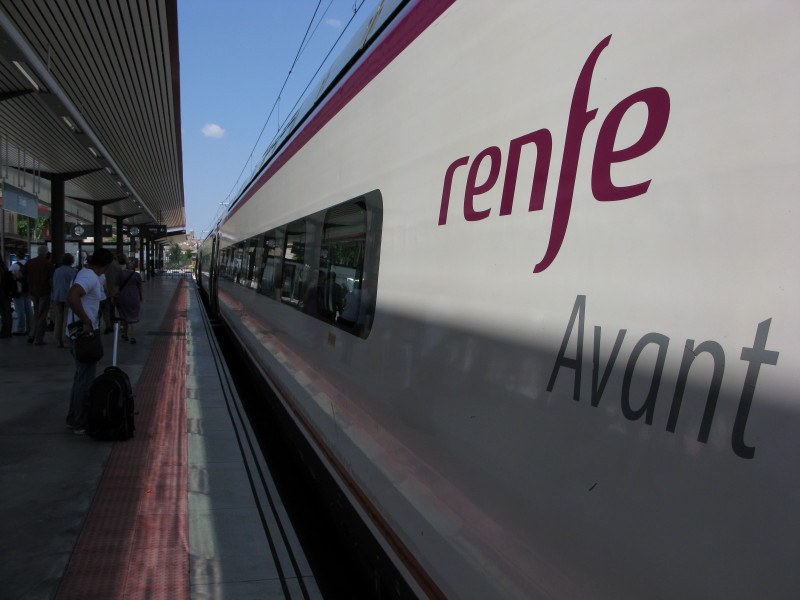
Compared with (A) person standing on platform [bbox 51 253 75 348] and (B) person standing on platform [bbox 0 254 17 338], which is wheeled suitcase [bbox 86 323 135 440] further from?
(B) person standing on platform [bbox 0 254 17 338]

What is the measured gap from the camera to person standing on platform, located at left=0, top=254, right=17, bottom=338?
9977mm

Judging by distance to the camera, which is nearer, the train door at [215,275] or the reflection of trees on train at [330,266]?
the reflection of trees on train at [330,266]

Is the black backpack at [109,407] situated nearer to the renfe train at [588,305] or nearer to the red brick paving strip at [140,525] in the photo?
the red brick paving strip at [140,525]

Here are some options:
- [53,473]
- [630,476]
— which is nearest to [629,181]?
[630,476]

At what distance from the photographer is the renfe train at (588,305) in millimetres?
1019

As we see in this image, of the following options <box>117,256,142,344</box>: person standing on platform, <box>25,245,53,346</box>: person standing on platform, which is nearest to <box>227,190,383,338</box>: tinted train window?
<box>117,256,142,344</box>: person standing on platform

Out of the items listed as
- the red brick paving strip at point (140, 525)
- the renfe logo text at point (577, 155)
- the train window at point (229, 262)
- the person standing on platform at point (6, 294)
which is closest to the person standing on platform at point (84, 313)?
the red brick paving strip at point (140, 525)

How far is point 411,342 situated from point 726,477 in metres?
1.42

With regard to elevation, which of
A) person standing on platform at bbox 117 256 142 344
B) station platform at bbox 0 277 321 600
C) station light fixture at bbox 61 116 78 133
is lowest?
station platform at bbox 0 277 321 600

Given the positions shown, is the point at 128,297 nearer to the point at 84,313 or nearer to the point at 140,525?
the point at 84,313

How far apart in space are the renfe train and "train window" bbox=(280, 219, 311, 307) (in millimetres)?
1832

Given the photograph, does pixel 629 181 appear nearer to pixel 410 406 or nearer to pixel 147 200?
pixel 410 406

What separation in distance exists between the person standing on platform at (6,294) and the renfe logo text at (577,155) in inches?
414

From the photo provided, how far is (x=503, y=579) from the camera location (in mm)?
1615
